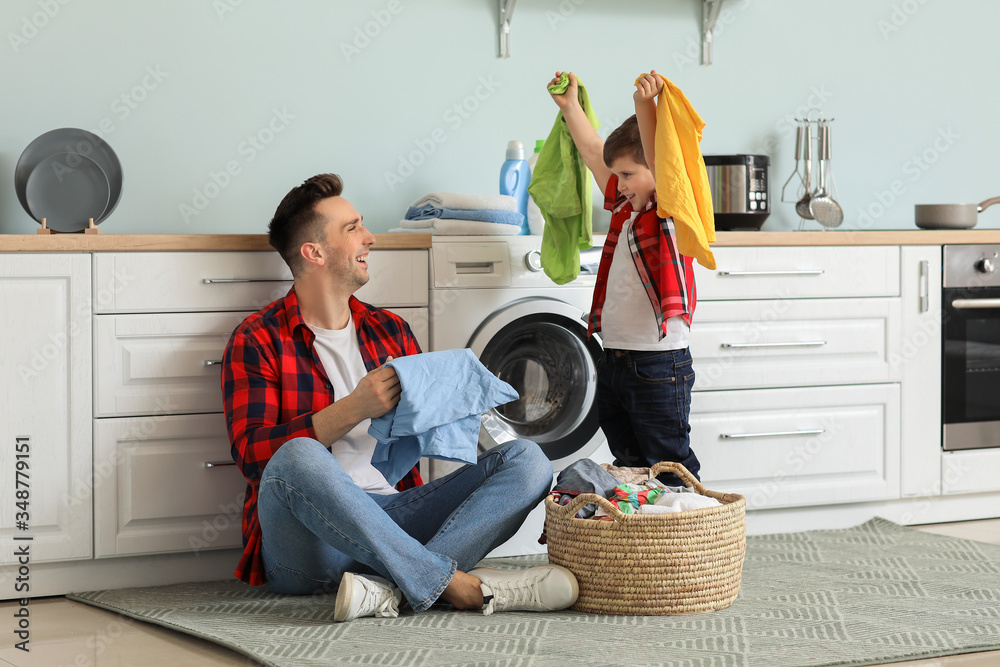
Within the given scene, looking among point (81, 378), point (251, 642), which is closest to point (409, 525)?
point (251, 642)

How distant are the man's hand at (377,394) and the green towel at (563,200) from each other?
730 mm

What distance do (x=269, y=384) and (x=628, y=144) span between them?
954mm

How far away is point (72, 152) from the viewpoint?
251 cm

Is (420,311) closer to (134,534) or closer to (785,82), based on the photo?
(134,534)

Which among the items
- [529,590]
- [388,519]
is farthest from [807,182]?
[388,519]

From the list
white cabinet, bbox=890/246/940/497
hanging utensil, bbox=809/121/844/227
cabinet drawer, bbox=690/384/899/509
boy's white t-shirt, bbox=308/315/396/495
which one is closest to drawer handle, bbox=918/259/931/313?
white cabinet, bbox=890/246/940/497

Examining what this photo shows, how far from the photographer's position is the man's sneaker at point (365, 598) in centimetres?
184

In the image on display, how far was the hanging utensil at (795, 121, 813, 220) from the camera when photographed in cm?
324

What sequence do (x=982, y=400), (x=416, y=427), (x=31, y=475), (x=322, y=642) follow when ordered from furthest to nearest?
(x=982, y=400) < (x=31, y=475) < (x=416, y=427) < (x=322, y=642)

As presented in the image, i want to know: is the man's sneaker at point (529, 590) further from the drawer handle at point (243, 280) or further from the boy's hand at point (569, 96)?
the boy's hand at point (569, 96)

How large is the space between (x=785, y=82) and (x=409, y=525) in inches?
82.8

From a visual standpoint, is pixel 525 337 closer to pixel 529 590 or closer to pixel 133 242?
pixel 529 590

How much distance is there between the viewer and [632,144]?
2258 mm

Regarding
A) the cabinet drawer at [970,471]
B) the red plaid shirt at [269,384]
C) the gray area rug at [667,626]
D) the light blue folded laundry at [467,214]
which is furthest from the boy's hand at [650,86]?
the cabinet drawer at [970,471]
